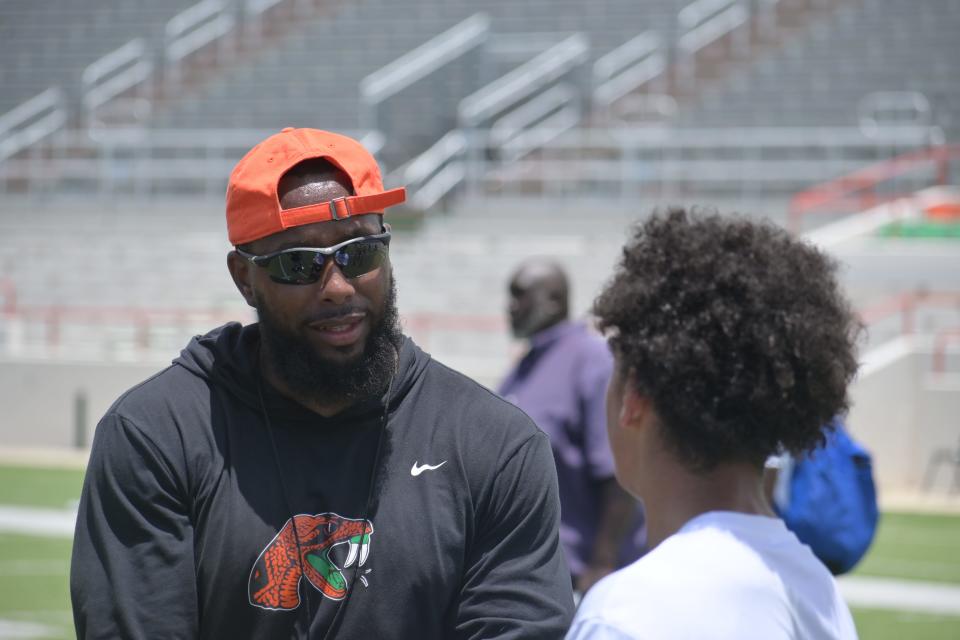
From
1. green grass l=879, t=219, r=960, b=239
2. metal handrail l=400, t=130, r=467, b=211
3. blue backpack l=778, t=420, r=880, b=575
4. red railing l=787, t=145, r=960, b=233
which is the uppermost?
metal handrail l=400, t=130, r=467, b=211

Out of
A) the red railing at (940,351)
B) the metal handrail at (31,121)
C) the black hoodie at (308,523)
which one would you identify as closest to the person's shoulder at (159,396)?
the black hoodie at (308,523)

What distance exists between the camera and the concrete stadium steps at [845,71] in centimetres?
2123

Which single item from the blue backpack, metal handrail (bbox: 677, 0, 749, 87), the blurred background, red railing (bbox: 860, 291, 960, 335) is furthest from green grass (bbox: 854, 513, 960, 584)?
metal handrail (bbox: 677, 0, 749, 87)

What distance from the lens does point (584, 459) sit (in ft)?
15.0

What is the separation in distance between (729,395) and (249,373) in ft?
3.26

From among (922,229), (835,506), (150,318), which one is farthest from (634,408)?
(150,318)

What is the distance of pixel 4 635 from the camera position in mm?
7246

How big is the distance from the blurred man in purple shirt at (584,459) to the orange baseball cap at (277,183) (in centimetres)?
213

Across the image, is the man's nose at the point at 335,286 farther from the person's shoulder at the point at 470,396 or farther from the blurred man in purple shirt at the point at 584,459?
the blurred man in purple shirt at the point at 584,459

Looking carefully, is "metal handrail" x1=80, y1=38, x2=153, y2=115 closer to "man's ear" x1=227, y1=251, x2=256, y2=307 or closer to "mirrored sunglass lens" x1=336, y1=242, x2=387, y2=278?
"man's ear" x1=227, y1=251, x2=256, y2=307

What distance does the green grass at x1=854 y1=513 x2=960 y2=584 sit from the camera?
9.33 m

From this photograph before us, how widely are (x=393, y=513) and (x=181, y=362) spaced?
1.63 feet

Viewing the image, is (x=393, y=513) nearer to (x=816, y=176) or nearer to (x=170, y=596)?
(x=170, y=596)

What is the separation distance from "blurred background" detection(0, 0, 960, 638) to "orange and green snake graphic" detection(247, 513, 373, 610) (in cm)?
991
